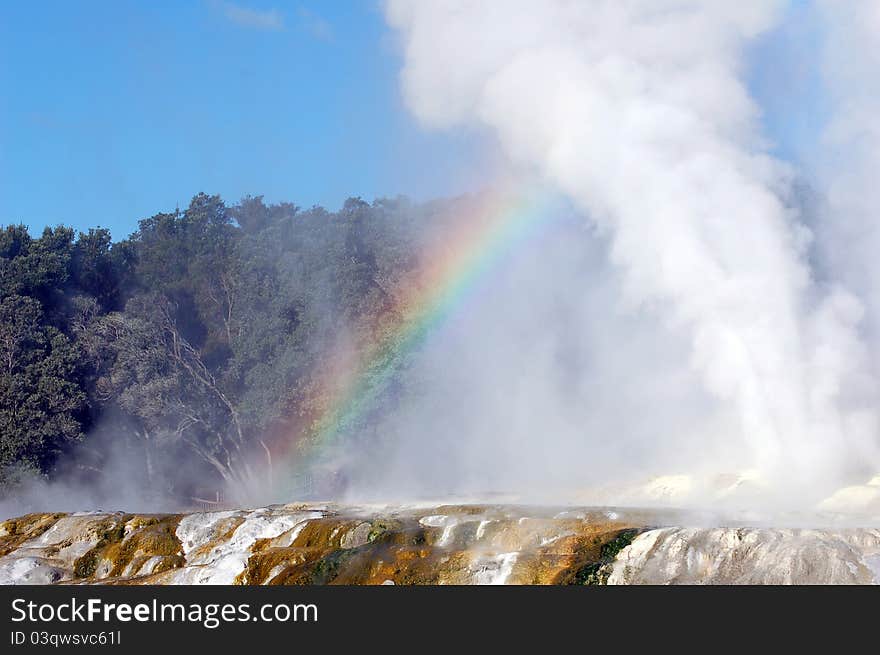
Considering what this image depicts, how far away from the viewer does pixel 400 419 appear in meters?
59.0

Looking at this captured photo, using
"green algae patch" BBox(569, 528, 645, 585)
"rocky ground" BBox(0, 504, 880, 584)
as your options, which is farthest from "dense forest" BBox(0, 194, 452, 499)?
"green algae patch" BBox(569, 528, 645, 585)

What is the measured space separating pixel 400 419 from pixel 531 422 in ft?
25.8

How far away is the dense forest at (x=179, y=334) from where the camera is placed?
57.1 metres

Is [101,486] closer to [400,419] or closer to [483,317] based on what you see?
[400,419]

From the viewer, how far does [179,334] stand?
65.4m

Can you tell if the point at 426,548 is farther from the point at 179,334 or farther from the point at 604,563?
the point at 179,334

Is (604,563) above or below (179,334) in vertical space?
below

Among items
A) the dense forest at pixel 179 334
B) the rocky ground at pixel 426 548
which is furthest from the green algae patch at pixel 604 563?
the dense forest at pixel 179 334

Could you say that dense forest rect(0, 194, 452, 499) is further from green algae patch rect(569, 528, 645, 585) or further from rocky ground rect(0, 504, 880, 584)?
green algae patch rect(569, 528, 645, 585)

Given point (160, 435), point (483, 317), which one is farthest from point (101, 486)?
point (483, 317)

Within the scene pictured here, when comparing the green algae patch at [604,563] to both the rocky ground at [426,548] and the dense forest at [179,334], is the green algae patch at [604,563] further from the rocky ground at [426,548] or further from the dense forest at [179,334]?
the dense forest at [179,334]

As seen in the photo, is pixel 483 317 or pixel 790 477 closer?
pixel 790 477

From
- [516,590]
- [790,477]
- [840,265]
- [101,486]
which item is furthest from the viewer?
[101,486]

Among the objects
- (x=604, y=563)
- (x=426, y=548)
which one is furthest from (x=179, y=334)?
(x=604, y=563)
